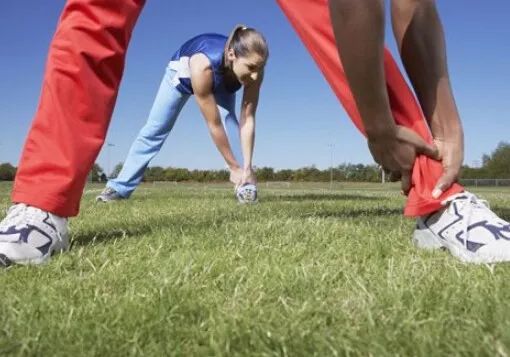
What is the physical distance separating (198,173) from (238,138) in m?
83.7

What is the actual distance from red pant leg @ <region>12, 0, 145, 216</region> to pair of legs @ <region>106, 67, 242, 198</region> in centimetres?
454

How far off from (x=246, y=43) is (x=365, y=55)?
4.48 meters

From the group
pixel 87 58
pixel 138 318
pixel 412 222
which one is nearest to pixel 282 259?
pixel 138 318

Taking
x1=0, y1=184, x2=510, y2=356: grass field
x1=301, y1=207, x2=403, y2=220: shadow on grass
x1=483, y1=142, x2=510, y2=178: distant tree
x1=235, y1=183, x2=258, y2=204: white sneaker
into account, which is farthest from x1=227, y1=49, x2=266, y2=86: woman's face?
x1=483, y1=142, x2=510, y2=178: distant tree

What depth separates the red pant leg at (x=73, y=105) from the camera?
2.32 meters

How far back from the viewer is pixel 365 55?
1903mm

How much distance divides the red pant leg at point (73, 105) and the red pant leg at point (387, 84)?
755mm

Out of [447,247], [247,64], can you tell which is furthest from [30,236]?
[247,64]

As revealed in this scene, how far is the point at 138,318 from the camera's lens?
1425 mm

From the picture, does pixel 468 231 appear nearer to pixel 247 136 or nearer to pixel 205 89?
pixel 205 89

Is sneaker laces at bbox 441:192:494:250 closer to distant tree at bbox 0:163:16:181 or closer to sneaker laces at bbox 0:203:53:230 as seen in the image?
sneaker laces at bbox 0:203:53:230

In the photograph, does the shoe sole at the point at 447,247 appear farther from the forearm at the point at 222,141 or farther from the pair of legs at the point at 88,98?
the forearm at the point at 222,141

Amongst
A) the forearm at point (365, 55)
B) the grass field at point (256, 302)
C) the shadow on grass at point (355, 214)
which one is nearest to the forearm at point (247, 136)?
the shadow on grass at point (355, 214)

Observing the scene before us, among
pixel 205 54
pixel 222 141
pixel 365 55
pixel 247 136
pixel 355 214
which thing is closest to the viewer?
pixel 365 55
